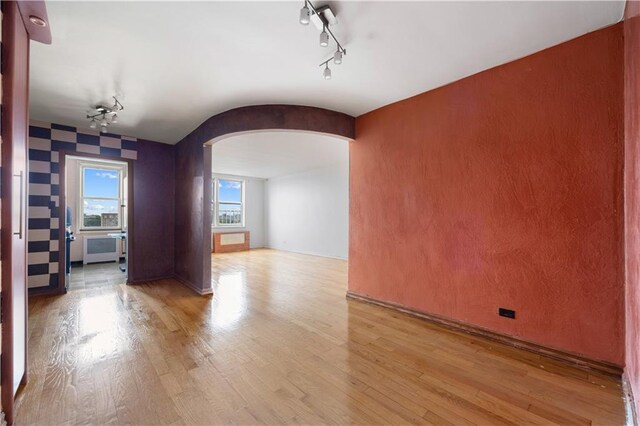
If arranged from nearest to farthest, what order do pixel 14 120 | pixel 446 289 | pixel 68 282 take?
pixel 14 120 → pixel 446 289 → pixel 68 282

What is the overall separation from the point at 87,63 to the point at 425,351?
3.90m

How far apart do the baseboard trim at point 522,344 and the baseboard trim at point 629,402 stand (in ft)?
0.35

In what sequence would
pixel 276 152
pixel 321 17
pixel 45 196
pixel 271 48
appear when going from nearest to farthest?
pixel 321 17 → pixel 271 48 → pixel 45 196 → pixel 276 152

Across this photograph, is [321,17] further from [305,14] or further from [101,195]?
[101,195]

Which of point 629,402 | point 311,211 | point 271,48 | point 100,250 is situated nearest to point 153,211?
point 100,250

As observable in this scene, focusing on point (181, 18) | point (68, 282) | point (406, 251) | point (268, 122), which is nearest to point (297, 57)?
point (181, 18)

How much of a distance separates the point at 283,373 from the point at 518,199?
246cm

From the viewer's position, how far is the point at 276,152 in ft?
18.5

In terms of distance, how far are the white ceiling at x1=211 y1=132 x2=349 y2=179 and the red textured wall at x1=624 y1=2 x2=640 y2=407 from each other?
2.84 m

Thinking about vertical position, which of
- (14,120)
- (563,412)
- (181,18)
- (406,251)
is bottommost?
(563,412)

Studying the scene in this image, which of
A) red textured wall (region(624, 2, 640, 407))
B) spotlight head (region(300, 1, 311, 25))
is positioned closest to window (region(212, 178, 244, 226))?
spotlight head (region(300, 1, 311, 25))

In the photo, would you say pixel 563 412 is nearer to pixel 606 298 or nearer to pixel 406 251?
pixel 606 298

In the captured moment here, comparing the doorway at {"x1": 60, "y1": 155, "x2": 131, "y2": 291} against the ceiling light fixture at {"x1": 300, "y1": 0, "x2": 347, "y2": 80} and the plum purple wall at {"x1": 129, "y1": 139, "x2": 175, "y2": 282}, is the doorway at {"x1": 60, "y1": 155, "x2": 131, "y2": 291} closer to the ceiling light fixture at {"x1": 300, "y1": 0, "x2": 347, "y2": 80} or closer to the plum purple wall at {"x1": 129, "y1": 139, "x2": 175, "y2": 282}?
the plum purple wall at {"x1": 129, "y1": 139, "x2": 175, "y2": 282}

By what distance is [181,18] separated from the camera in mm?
1807
